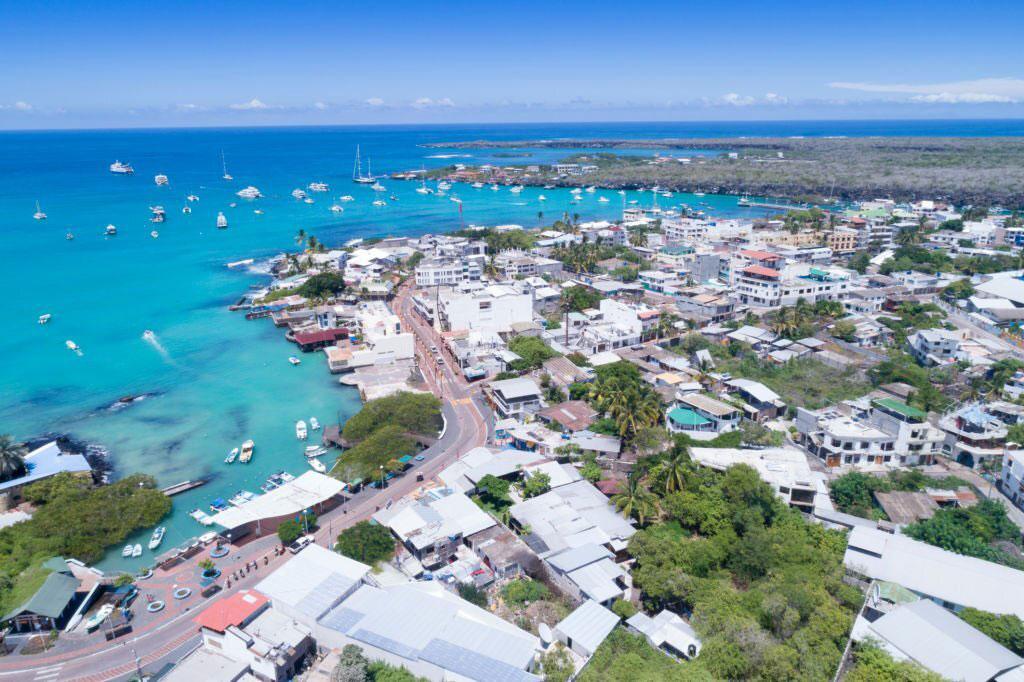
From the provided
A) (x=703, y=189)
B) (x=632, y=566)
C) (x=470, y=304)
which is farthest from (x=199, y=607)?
(x=703, y=189)

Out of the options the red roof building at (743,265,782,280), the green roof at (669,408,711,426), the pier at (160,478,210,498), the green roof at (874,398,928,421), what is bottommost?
the pier at (160,478,210,498)

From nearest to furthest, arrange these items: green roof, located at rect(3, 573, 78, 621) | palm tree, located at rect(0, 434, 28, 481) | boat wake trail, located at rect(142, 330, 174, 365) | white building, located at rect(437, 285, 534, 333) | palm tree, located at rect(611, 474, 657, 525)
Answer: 1. green roof, located at rect(3, 573, 78, 621)
2. palm tree, located at rect(611, 474, 657, 525)
3. palm tree, located at rect(0, 434, 28, 481)
4. white building, located at rect(437, 285, 534, 333)
5. boat wake trail, located at rect(142, 330, 174, 365)

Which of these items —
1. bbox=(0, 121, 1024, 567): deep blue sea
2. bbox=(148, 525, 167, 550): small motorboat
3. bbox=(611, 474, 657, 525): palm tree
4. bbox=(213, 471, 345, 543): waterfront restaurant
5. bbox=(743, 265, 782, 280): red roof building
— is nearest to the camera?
bbox=(611, 474, 657, 525): palm tree

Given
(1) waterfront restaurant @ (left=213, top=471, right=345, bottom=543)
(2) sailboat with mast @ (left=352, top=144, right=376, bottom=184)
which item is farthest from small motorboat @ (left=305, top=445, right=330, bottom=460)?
(2) sailboat with mast @ (left=352, top=144, right=376, bottom=184)

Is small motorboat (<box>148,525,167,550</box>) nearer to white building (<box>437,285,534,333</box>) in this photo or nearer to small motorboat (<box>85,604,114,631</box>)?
small motorboat (<box>85,604,114,631</box>)

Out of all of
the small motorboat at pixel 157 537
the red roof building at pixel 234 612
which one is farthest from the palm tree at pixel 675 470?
the small motorboat at pixel 157 537
